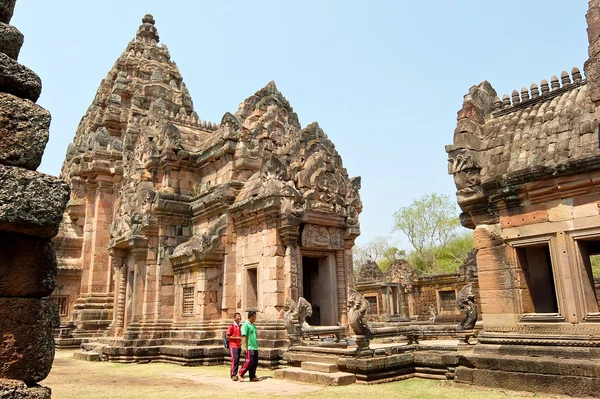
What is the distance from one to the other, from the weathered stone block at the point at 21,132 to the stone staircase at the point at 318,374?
6982 millimetres

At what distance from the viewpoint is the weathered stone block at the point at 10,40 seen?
11.6 ft

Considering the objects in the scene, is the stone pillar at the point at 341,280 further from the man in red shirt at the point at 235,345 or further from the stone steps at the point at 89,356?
the stone steps at the point at 89,356

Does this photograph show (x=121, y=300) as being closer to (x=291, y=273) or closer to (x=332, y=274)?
(x=291, y=273)

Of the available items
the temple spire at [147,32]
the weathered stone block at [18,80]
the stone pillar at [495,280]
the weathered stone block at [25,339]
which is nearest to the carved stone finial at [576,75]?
the stone pillar at [495,280]

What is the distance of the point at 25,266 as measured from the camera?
3.21 metres

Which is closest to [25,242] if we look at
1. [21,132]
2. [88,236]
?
[21,132]

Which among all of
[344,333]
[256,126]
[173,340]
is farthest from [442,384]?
[256,126]

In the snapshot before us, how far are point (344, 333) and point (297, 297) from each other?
1.61 meters

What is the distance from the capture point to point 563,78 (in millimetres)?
8586

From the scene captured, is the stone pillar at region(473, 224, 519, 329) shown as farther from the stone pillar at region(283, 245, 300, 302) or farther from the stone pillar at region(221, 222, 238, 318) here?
the stone pillar at region(221, 222, 238, 318)

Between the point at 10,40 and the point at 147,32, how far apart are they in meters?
27.5

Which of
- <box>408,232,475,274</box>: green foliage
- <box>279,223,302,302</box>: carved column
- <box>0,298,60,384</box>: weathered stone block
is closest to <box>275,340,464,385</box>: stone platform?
<box>279,223,302,302</box>: carved column

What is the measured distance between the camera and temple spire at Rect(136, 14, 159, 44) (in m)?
28.7

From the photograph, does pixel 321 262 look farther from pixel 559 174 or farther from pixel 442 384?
pixel 559 174
